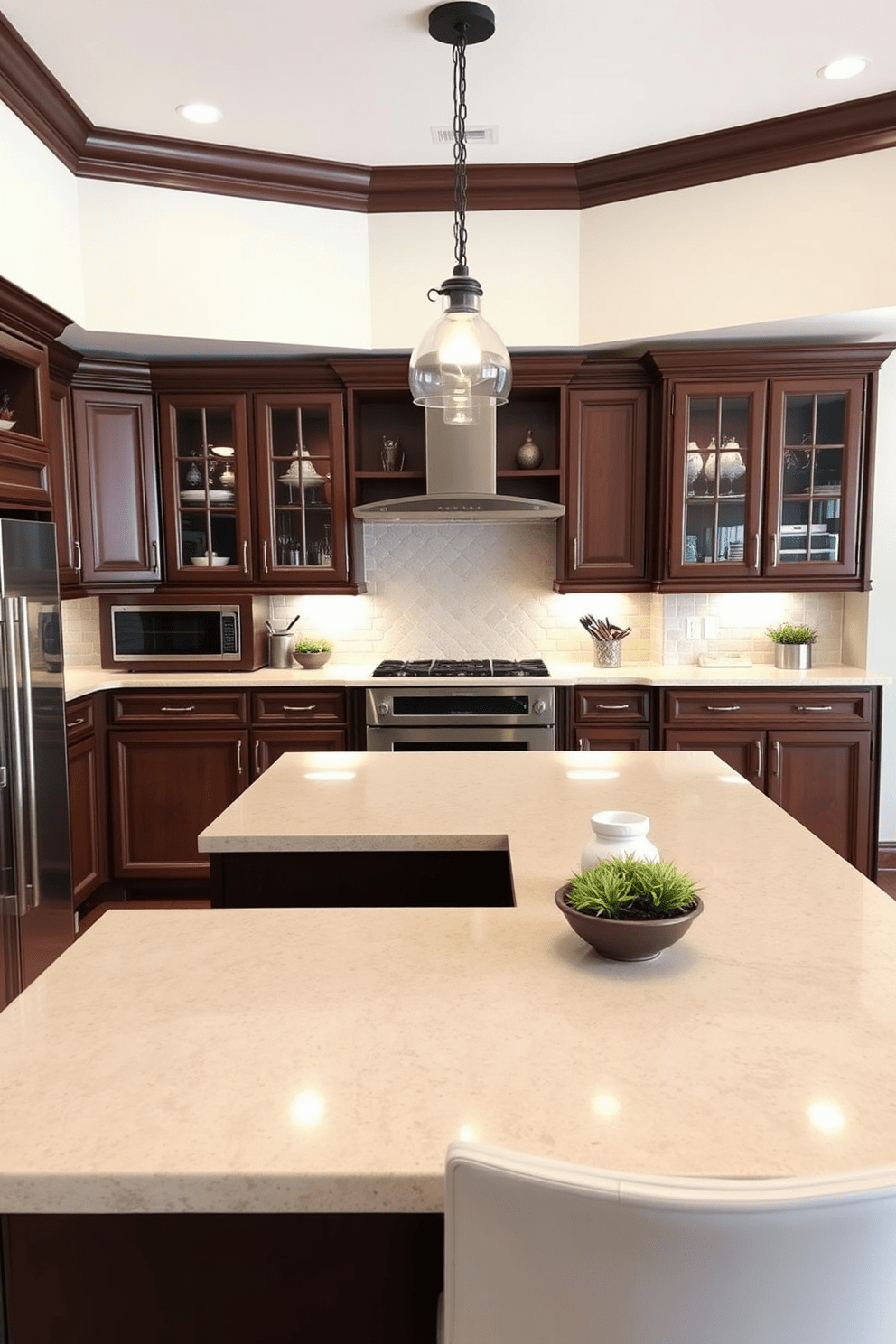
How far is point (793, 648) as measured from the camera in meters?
4.65

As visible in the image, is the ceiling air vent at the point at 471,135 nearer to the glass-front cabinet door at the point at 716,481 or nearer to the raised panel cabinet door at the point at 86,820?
the glass-front cabinet door at the point at 716,481

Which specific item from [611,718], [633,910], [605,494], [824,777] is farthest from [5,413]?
[824,777]

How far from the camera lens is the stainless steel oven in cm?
443

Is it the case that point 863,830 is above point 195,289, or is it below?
below

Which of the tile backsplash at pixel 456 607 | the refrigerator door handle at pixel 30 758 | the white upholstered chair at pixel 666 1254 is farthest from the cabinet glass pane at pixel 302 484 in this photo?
the white upholstered chair at pixel 666 1254

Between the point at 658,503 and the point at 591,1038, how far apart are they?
3.69 m

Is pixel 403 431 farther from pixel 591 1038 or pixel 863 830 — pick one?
pixel 591 1038

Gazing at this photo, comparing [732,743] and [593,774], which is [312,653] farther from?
[593,774]

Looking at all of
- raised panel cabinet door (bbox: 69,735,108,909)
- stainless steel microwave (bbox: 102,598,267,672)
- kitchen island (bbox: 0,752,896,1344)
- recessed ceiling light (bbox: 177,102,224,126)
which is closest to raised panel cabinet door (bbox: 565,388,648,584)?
stainless steel microwave (bbox: 102,598,267,672)

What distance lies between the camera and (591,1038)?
121cm

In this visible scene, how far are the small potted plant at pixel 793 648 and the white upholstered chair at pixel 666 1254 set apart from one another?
4.12 m

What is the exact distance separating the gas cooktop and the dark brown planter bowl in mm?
3131

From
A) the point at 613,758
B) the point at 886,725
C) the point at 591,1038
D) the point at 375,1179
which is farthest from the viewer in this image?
the point at 886,725

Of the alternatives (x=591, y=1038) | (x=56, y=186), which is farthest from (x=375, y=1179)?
(x=56, y=186)
